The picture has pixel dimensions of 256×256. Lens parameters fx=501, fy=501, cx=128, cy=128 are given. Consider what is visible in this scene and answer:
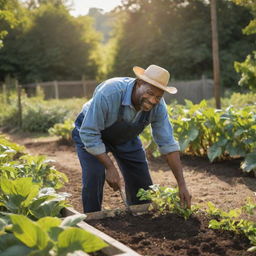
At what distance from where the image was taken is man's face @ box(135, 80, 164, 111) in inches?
147

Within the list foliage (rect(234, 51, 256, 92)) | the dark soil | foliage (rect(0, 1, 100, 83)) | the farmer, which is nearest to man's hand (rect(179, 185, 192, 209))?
the farmer

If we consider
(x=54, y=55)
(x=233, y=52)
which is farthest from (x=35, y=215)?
(x=54, y=55)

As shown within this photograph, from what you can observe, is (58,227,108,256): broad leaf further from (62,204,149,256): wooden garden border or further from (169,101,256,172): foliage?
(169,101,256,172): foliage

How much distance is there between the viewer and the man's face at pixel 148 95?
3.72 metres

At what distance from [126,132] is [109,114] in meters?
0.32

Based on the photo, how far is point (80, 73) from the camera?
34719 millimetres

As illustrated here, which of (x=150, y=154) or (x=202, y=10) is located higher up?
(x=202, y=10)

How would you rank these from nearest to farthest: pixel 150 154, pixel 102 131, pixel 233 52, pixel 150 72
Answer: pixel 150 72, pixel 102 131, pixel 150 154, pixel 233 52

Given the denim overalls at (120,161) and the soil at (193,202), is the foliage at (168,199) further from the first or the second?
the denim overalls at (120,161)

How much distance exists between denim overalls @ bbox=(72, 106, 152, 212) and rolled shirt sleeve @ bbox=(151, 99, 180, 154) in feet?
0.28

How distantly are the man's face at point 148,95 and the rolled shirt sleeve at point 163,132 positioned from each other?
327 millimetres

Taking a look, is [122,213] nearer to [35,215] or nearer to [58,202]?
[58,202]

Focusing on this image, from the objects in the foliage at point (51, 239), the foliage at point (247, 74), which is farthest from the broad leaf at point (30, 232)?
the foliage at point (247, 74)

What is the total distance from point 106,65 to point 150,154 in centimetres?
2659
